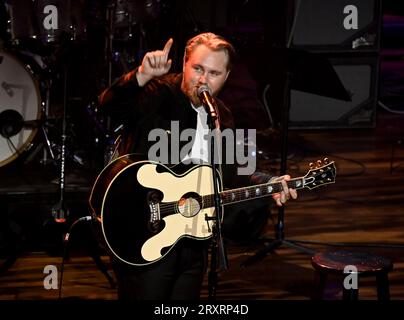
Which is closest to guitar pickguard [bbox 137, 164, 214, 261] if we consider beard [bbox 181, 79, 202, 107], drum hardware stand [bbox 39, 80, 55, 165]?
beard [bbox 181, 79, 202, 107]

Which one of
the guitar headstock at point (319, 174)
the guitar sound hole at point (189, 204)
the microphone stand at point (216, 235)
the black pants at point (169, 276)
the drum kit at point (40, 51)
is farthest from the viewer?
the drum kit at point (40, 51)

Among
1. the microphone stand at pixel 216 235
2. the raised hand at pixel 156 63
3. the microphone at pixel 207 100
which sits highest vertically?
the raised hand at pixel 156 63

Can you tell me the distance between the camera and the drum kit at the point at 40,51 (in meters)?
6.75

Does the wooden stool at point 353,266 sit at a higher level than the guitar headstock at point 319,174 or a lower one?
lower

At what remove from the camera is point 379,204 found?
8.09 m

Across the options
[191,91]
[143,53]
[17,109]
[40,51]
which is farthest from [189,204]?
[143,53]

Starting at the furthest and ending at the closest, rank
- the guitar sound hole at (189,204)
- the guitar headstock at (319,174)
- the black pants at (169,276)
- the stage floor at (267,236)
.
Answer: the stage floor at (267,236)
the guitar headstock at (319,174)
the guitar sound hole at (189,204)
the black pants at (169,276)

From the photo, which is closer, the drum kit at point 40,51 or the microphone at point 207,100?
the microphone at point 207,100

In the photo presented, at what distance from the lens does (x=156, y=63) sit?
12.2 ft

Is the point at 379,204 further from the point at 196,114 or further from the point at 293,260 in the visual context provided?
the point at 196,114

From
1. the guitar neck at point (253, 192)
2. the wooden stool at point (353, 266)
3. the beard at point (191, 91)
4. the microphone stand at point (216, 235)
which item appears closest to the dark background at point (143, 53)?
the wooden stool at point (353, 266)

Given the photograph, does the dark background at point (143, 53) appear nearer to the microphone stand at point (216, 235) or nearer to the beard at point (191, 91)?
the beard at point (191, 91)

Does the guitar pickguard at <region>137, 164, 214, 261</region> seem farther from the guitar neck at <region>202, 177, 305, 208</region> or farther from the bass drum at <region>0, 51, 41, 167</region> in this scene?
the bass drum at <region>0, 51, 41, 167</region>
